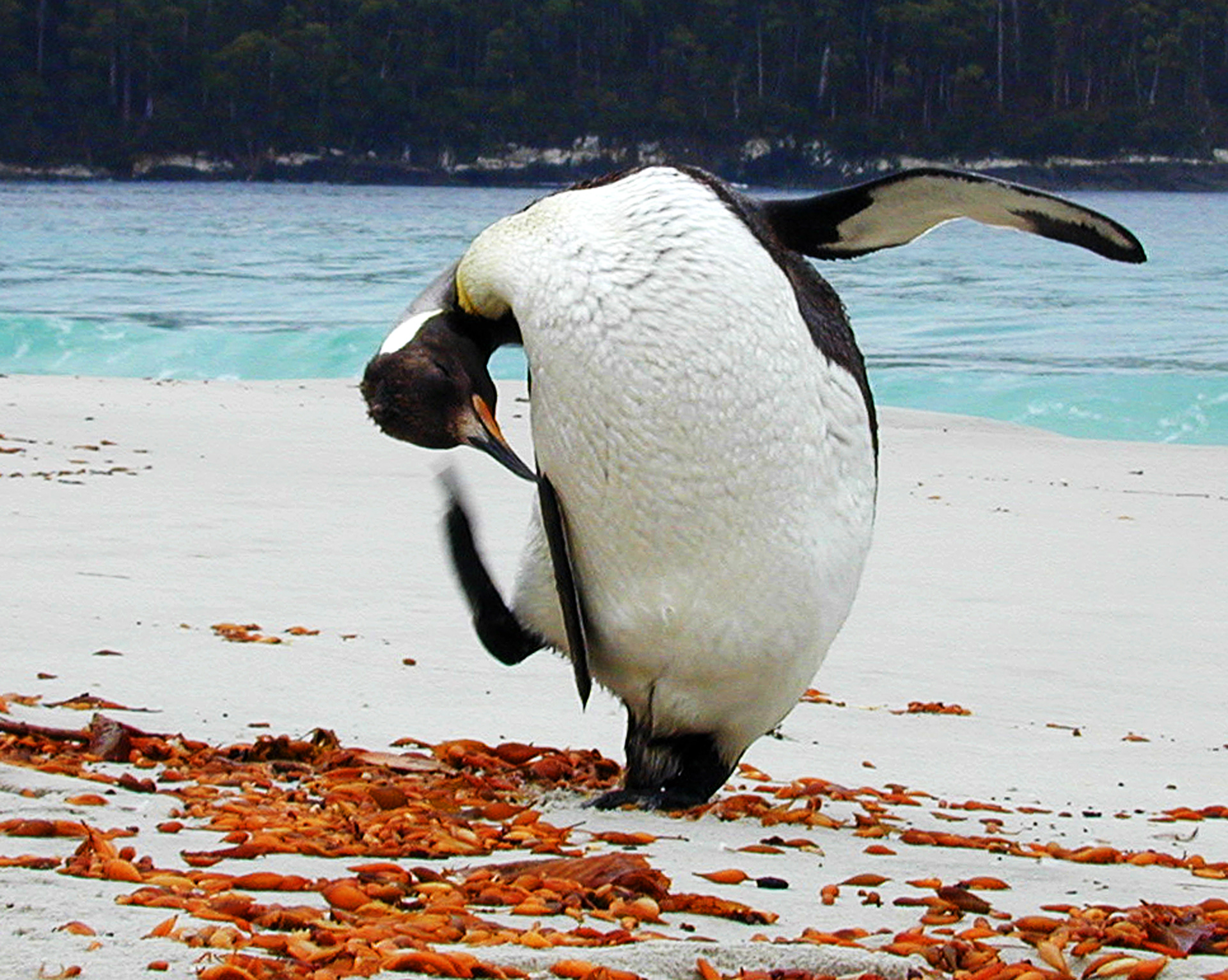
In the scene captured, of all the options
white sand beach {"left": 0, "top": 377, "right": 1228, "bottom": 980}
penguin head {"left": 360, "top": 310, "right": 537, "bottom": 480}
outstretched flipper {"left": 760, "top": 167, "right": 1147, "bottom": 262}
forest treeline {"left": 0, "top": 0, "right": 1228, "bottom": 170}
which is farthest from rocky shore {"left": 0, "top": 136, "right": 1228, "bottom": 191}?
penguin head {"left": 360, "top": 310, "right": 537, "bottom": 480}

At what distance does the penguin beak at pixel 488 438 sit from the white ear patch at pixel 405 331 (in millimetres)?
134

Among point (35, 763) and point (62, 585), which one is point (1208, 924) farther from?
point (62, 585)

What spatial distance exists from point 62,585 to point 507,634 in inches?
78.1

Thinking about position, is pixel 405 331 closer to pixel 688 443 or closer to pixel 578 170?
pixel 688 443

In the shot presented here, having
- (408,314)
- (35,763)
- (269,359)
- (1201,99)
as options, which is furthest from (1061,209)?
(1201,99)

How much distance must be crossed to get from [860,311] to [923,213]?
1917cm

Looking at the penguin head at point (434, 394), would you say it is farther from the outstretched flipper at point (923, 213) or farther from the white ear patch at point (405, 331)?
the outstretched flipper at point (923, 213)

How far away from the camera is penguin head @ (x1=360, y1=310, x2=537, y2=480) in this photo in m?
2.87

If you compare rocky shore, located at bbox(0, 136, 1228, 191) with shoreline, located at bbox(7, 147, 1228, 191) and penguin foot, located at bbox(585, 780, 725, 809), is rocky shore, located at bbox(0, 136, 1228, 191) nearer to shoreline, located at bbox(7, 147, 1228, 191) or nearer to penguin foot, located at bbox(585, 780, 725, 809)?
shoreline, located at bbox(7, 147, 1228, 191)

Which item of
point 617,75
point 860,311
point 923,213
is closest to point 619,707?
point 923,213

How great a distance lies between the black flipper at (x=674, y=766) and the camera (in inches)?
121

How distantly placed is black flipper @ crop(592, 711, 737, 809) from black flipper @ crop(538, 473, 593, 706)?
13 centimetres

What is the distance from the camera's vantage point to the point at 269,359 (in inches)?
705

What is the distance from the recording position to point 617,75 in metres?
74.8
